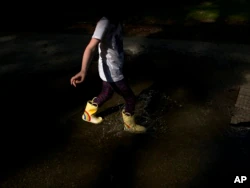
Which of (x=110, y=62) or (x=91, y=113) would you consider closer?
(x=110, y=62)

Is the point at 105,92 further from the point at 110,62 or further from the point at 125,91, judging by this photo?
the point at 110,62

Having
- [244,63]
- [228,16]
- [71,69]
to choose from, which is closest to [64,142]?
[71,69]

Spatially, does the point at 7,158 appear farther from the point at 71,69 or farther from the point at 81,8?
the point at 81,8

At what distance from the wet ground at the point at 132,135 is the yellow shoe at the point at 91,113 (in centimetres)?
9

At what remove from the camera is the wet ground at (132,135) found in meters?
2.63

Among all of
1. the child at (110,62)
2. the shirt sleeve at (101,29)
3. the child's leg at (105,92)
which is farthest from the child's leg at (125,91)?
the shirt sleeve at (101,29)

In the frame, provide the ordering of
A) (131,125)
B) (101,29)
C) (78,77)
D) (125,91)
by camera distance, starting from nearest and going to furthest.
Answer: (101,29) < (78,77) < (125,91) < (131,125)

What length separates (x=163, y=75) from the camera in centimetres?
465

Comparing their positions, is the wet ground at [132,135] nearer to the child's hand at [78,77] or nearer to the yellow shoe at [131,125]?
the yellow shoe at [131,125]

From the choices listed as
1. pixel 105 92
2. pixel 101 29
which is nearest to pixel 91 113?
pixel 105 92

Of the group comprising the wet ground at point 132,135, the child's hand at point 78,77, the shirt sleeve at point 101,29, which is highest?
the shirt sleeve at point 101,29

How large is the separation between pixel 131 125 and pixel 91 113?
0.55m

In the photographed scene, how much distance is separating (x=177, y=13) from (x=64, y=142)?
6649 millimetres

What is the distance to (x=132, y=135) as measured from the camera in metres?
3.14
